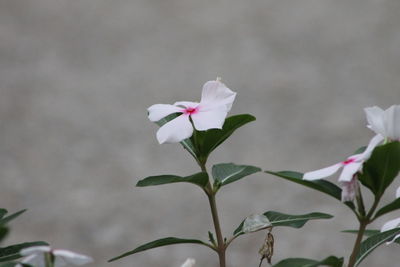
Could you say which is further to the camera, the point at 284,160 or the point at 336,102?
the point at 336,102

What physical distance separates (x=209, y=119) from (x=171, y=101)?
3410 mm

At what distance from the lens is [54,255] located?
42 cm

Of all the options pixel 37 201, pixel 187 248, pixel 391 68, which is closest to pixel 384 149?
pixel 187 248

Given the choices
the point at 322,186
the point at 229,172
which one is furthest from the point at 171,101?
the point at 322,186

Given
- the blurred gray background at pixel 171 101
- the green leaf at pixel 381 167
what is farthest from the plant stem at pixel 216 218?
the blurred gray background at pixel 171 101

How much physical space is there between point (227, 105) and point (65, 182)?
3.07 meters

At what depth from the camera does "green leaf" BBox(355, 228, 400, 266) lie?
0.52m

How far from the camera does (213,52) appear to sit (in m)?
4.30

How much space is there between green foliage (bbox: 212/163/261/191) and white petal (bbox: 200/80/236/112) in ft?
0.20

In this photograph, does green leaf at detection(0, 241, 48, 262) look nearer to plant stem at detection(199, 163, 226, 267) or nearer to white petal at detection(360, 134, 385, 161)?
plant stem at detection(199, 163, 226, 267)

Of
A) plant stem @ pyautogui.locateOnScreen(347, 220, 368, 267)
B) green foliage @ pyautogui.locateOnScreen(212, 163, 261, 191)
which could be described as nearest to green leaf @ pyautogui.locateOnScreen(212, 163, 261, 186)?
green foliage @ pyautogui.locateOnScreen(212, 163, 261, 191)

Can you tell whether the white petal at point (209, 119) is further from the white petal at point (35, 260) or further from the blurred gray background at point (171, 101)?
the blurred gray background at point (171, 101)

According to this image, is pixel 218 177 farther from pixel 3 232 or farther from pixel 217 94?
pixel 3 232

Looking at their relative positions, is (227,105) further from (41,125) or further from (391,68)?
(391,68)
